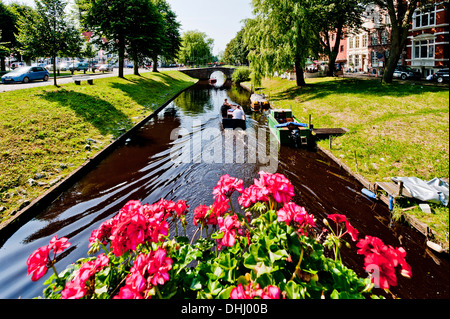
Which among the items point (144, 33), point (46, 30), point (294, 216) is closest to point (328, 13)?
point (144, 33)

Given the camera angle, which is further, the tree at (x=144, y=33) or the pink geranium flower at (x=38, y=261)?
the tree at (x=144, y=33)

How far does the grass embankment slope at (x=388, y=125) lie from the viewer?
5.80 ft

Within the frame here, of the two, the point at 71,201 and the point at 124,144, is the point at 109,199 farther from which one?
the point at 124,144

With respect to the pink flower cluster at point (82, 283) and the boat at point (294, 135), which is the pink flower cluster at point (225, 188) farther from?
the boat at point (294, 135)

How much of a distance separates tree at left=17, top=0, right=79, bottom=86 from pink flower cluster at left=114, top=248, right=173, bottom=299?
2073 cm

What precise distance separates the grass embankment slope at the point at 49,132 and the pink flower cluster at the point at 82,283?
267 inches

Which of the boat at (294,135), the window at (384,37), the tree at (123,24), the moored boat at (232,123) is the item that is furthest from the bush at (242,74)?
the boat at (294,135)

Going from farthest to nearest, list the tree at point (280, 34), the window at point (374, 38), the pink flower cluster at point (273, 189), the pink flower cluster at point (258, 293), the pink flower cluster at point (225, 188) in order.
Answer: the window at point (374, 38) → the tree at point (280, 34) → the pink flower cluster at point (225, 188) → the pink flower cluster at point (273, 189) → the pink flower cluster at point (258, 293)

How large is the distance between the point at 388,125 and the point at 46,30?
67.9ft

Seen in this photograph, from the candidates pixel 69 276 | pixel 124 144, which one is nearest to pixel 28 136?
pixel 124 144

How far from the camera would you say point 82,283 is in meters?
1.74

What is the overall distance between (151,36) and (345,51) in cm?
3994

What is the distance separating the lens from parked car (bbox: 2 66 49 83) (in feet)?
72.0

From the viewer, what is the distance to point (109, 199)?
828 centimetres
